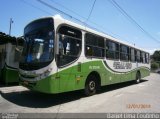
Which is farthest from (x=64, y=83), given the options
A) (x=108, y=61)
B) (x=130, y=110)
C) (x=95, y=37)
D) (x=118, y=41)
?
(x=118, y=41)

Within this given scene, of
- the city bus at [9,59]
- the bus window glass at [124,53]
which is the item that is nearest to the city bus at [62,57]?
the bus window glass at [124,53]

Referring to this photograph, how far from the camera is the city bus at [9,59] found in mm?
12555

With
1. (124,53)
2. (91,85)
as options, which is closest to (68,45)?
(91,85)

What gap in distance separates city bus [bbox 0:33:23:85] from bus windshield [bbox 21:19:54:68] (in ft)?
13.7

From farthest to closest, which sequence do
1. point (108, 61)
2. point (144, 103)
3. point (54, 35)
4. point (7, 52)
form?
point (7, 52) < point (108, 61) < point (144, 103) < point (54, 35)

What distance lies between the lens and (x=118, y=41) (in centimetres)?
1293

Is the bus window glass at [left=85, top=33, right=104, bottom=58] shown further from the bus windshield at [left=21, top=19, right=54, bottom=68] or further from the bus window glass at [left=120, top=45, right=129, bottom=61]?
the bus window glass at [left=120, top=45, right=129, bottom=61]

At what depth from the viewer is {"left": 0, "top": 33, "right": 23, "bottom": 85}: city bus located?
41.2ft

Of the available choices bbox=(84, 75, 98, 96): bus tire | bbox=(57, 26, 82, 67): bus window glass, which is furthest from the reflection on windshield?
bbox=(84, 75, 98, 96): bus tire

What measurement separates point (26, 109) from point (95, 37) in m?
5.09

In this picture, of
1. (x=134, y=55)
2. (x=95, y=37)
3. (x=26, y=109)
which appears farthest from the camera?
(x=134, y=55)

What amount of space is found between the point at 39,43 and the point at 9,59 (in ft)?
18.4

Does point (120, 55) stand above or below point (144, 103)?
above

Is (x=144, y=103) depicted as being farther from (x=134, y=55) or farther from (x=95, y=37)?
(x=134, y=55)
